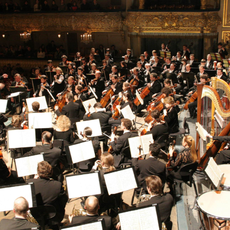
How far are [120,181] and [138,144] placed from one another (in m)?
1.20

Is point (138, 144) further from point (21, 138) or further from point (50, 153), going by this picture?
point (21, 138)

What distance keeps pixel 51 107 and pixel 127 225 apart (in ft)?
26.3

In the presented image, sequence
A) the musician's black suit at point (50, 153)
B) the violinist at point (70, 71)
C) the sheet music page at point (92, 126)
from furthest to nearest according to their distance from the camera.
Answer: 1. the violinist at point (70, 71)
2. the sheet music page at point (92, 126)
3. the musician's black suit at point (50, 153)

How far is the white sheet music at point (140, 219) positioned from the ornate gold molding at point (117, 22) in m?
12.7

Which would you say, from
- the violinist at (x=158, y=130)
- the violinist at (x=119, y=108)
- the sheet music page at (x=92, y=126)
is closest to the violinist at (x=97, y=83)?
the violinist at (x=119, y=108)

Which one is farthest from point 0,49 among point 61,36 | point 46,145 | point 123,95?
point 46,145

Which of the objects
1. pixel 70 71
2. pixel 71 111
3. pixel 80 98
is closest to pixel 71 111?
pixel 71 111

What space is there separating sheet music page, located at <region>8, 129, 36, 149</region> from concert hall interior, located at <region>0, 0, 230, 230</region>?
18mm

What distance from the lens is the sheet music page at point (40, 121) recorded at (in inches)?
258

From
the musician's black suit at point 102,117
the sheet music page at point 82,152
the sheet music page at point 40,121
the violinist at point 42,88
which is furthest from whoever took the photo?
the violinist at point 42,88

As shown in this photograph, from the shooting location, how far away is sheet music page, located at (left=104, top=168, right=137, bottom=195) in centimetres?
412

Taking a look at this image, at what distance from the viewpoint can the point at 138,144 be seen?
207 inches

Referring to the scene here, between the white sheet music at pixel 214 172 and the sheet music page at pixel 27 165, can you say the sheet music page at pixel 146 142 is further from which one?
the sheet music page at pixel 27 165

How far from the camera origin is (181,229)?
15.1 feet
